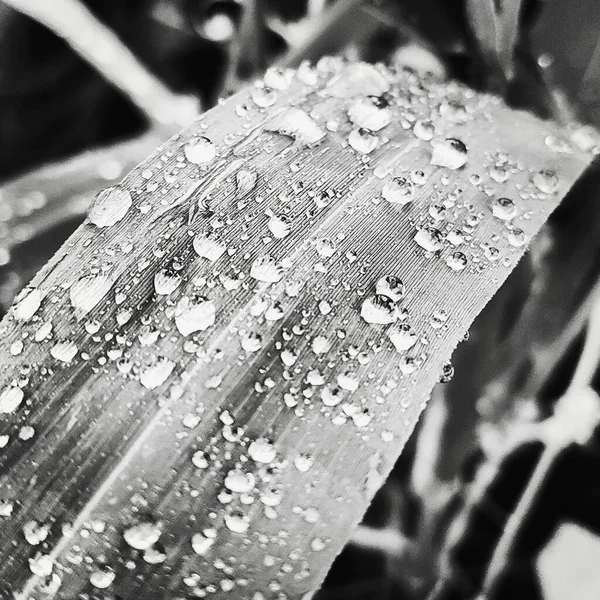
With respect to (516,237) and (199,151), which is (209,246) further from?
(516,237)

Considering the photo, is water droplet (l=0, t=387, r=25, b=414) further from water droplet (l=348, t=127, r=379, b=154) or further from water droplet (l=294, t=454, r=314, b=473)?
water droplet (l=348, t=127, r=379, b=154)

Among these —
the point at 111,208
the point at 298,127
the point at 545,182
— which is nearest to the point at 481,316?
the point at 545,182

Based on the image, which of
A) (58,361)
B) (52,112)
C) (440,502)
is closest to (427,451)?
(440,502)

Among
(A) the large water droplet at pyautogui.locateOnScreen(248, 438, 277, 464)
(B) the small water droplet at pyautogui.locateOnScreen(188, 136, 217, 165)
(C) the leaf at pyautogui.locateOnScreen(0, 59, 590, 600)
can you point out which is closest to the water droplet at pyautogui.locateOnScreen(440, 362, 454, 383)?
(C) the leaf at pyautogui.locateOnScreen(0, 59, 590, 600)

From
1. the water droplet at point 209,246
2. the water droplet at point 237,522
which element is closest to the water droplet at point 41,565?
the water droplet at point 237,522

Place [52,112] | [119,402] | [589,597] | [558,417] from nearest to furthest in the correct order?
1. [119,402]
2. [589,597]
3. [558,417]
4. [52,112]

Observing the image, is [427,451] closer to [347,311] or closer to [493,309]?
[493,309]

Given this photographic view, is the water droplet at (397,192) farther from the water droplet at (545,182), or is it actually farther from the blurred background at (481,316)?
the blurred background at (481,316)
